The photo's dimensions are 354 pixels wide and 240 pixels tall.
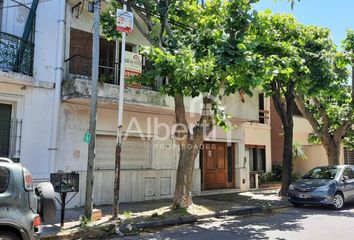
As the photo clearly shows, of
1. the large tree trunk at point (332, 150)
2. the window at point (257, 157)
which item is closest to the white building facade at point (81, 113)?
the window at point (257, 157)

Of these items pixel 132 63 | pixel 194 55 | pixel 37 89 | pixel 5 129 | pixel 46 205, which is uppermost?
pixel 194 55

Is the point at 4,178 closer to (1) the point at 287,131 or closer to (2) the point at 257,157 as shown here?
(1) the point at 287,131

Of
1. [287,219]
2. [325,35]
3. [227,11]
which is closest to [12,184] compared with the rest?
[227,11]

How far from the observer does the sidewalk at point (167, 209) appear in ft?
31.6

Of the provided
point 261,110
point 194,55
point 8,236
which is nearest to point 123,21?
point 194,55

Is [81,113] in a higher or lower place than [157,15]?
lower

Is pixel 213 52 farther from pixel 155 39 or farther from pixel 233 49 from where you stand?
pixel 155 39

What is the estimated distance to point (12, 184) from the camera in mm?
5816

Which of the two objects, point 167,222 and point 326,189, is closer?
point 167,222

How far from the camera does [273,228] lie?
1020 cm

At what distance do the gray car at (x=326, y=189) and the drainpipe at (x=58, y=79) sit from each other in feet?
27.8

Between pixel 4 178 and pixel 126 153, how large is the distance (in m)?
8.84

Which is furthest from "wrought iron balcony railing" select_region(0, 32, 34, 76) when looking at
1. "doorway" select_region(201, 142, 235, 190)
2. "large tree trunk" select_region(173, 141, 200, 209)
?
"doorway" select_region(201, 142, 235, 190)

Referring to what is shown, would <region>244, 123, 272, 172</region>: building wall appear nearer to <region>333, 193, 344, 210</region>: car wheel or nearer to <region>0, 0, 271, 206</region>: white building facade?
<region>0, 0, 271, 206</region>: white building facade
